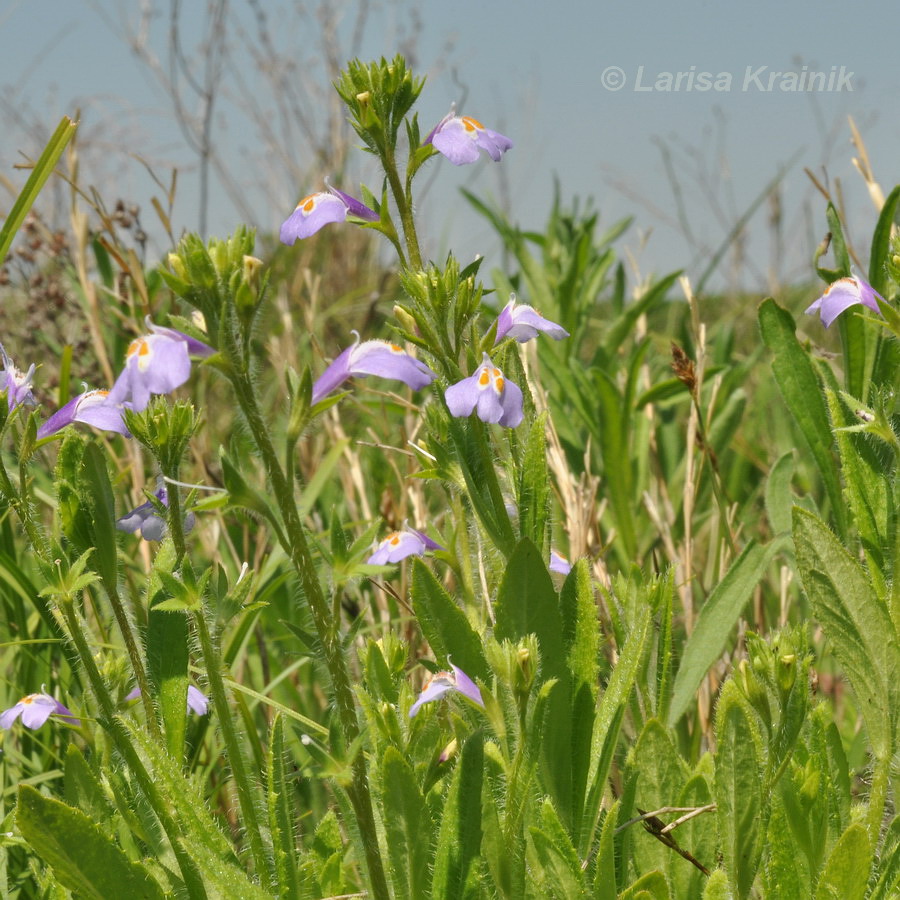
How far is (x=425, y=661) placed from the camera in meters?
2.00

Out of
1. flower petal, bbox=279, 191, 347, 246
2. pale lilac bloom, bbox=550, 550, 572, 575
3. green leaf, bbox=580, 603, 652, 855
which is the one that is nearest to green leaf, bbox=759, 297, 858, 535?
pale lilac bloom, bbox=550, 550, 572, 575

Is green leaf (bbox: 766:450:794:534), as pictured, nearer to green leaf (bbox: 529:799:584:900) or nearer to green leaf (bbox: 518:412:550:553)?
green leaf (bbox: 518:412:550:553)

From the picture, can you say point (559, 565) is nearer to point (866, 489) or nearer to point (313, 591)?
point (866, 489)

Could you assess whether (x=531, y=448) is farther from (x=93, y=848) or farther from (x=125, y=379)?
(x=93, y=848)

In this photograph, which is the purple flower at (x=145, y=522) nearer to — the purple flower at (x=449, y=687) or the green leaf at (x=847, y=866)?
the purple flower at (x=449, y=687)

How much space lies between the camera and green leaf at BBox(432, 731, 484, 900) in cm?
163

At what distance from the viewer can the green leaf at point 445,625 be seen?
6.35ft

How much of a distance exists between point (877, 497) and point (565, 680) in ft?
2.51

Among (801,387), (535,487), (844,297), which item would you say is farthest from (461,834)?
(801,387)

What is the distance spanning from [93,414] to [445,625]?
725mm

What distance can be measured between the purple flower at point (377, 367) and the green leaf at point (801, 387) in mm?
1369

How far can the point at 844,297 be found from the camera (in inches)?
78.5

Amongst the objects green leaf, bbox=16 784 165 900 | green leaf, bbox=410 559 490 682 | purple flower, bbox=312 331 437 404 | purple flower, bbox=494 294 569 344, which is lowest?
green leaf, bbox=16 784 165 900

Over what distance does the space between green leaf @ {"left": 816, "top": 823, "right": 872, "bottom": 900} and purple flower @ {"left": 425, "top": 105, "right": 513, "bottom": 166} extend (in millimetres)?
1295
